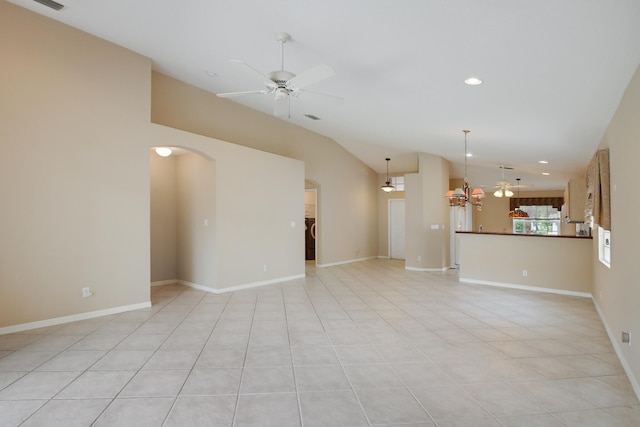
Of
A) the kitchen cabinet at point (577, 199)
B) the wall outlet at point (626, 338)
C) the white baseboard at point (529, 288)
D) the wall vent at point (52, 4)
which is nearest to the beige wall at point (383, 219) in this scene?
the white baseboard at point (529, 288)

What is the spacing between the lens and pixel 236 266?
21.5 ft

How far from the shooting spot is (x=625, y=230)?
3158 millimetres

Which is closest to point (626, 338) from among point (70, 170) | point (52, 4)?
point (70, 170)

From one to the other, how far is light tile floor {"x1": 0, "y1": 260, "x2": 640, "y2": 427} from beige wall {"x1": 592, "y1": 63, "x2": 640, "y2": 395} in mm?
283

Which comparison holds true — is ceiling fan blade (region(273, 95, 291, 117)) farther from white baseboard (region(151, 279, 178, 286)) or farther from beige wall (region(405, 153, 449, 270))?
beige wall (region(405, 153, 449, 270))

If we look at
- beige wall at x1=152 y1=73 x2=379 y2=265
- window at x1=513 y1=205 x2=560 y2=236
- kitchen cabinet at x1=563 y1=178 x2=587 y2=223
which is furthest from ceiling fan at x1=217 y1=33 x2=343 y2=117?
window at x1=513 y1=205 x2=560 y2=236

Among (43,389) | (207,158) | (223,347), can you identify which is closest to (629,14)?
(223,347)

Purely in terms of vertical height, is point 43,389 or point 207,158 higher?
point 207,158

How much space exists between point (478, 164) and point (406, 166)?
202 cm

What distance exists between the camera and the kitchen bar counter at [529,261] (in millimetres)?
6141

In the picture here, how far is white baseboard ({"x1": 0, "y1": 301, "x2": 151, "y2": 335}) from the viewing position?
4.02m

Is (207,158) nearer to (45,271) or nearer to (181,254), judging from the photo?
(181,254)

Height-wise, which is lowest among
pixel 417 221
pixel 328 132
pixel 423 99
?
pixel 417 221

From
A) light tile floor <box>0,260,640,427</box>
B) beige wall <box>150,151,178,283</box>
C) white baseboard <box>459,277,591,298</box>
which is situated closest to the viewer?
light tile floor <box>0,260,640,427</box>
